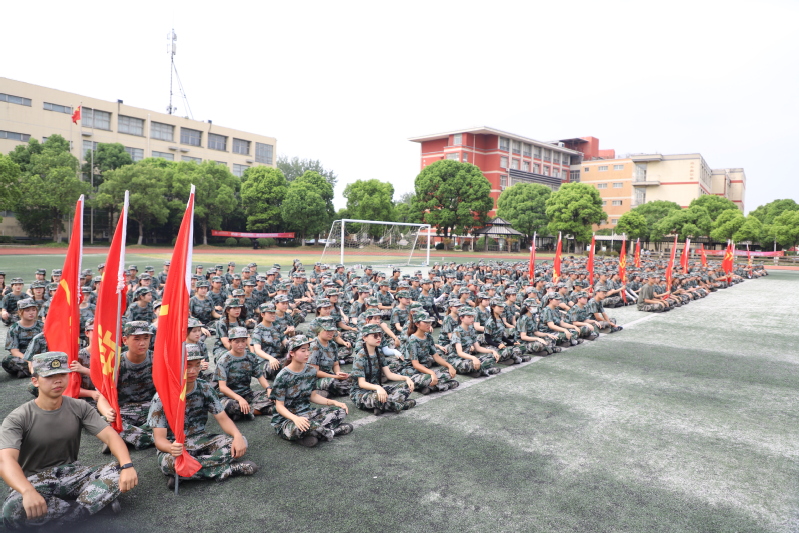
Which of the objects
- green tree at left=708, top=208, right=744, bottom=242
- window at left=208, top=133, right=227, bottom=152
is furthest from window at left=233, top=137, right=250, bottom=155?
green tree at left=708, top=208, right=744, bottom=242

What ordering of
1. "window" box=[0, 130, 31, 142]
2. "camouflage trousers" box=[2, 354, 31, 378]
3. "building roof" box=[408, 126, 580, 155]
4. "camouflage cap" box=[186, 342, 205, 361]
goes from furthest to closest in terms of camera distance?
1. "building roof" box=[408, 126, 580, 155]
2. "window" box=[0, 130, 31, 142]
3. "camouflage trousers" box=[2, 354, 31, 378]
4. "camouflage cap" box=[186, 342, 205, 361]

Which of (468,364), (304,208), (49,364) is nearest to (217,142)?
(304,208)

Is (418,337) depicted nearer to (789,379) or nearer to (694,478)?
(694,478)

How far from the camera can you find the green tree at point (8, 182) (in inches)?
1344

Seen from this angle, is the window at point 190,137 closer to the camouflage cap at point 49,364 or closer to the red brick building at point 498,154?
the red brick building at point 498,154

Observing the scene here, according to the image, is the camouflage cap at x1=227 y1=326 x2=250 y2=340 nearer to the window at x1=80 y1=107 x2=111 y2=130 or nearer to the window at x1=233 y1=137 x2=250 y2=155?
the window at x1=80 y1=107 x2=111 y2=130

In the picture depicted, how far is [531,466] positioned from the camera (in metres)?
5.22

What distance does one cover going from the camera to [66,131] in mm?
50281

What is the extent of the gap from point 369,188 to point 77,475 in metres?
56.5

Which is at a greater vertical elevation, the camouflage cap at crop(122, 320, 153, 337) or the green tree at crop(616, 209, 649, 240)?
the green tree at crop(616, 209, 649, 240)

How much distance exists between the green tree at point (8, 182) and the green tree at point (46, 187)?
0.58m

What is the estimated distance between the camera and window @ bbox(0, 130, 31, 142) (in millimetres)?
46625

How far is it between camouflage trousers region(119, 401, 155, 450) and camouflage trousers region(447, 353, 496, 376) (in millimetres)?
4774

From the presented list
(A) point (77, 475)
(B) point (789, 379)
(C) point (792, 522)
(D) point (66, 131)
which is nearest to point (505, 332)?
(B) point (789, 379)
